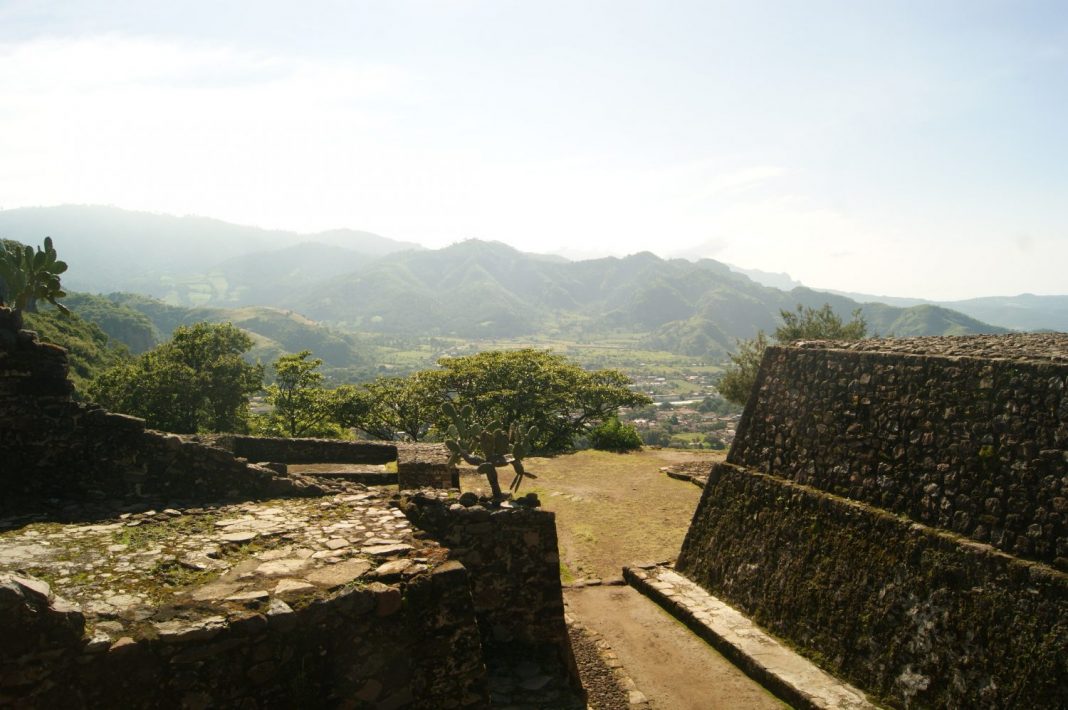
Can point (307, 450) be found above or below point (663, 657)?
above

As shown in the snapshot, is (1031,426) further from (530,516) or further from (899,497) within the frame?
(530,516)

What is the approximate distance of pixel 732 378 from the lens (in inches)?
1399

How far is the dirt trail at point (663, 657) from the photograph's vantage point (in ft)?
28.6

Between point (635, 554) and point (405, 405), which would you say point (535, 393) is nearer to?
point (405, 405)

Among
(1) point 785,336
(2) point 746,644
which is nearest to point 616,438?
(1) point 785,336

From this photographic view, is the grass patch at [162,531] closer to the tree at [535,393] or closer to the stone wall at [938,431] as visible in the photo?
the stone wall at [938,431]

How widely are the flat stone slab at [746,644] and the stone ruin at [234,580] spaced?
3.23 m

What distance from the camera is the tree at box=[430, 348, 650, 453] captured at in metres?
33.8

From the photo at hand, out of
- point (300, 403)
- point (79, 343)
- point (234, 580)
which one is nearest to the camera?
point (234, 580)

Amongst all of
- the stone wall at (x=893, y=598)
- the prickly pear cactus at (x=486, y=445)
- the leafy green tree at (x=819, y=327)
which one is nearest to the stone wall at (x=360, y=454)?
the prickly pear cactus at (x=486, y=445)

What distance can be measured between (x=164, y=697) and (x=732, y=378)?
33830mm

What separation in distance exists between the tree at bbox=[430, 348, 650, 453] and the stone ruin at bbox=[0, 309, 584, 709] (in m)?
24.1

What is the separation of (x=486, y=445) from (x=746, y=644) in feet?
17.2

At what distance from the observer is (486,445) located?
8781 millimetres
